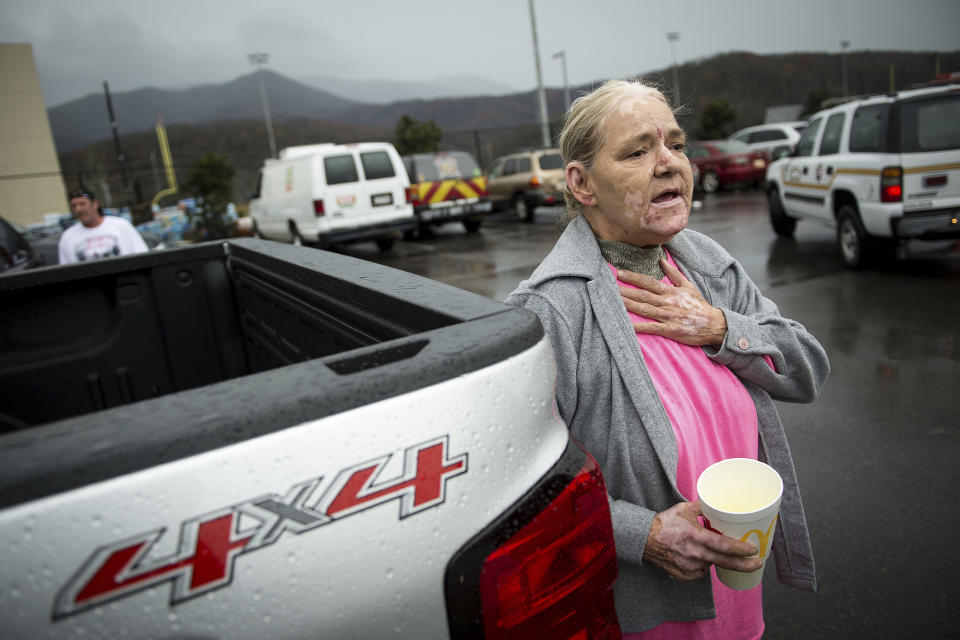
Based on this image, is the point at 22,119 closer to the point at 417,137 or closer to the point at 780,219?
the point at 417,137

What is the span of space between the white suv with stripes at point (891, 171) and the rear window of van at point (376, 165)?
810 cm

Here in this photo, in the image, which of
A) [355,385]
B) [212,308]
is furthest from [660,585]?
[212,308]

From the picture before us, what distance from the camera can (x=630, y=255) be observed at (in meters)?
1.61

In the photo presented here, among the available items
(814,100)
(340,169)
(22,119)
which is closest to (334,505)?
(340,169)

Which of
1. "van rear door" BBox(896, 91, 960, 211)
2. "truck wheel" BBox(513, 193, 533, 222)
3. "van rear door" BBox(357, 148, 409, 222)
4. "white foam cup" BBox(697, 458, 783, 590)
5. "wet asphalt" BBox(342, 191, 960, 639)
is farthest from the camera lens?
"truck wheel" BBox(513, 193, 533, 222)

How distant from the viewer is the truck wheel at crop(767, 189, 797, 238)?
9.95 m

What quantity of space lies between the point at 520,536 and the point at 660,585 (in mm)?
697

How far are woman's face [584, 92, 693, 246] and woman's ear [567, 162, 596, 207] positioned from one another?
0.03 meters

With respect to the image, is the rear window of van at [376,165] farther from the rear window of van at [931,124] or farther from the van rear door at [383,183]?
the rear window of van at [931,124]

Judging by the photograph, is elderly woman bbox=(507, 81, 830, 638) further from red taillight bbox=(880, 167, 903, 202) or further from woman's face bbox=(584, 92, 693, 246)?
red taillight bbox=(880, 167, 903, 202)

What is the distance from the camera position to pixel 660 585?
1.45 m

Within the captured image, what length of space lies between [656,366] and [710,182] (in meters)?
18.0

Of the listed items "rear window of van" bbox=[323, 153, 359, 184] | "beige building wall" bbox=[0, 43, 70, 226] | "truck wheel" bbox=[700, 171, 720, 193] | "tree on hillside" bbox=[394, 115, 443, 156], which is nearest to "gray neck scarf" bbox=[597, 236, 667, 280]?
"rear window of van" bbox=[323, 153, 359, 184]

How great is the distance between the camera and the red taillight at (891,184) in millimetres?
6539
